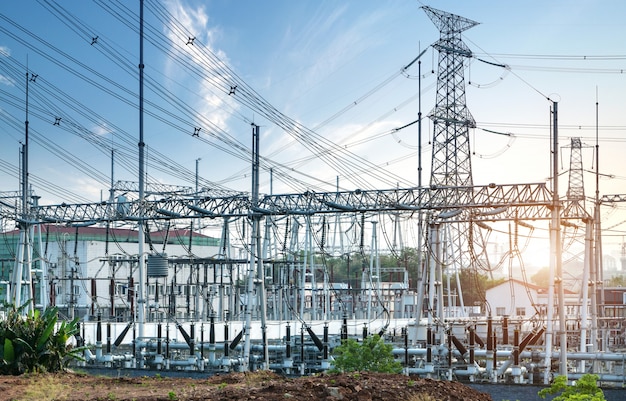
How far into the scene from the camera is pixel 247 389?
15.0 meters

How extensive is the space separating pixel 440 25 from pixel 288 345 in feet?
85.7

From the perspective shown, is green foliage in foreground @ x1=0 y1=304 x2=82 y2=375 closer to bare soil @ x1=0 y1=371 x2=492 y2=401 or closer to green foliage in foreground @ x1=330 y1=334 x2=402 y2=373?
bare soil @ x1=0 y1=371 x2=492 y2=401

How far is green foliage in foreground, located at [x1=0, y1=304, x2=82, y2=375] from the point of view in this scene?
22.1m

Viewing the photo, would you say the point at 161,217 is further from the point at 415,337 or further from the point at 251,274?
the point at 415,337

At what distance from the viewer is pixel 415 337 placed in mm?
33125

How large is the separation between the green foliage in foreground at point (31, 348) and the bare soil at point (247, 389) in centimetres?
246

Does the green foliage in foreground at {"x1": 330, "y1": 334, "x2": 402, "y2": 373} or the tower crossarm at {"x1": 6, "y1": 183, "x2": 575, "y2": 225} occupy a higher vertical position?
the tower crossarm at {"x1": 6, "y1": 183, "x2": 575, "y2": 225}

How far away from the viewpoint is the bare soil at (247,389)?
553 inches

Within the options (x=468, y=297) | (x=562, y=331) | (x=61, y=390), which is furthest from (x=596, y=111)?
(x=468, y=297)

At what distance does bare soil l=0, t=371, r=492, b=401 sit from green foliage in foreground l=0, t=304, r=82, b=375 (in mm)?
2463

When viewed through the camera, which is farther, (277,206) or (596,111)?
(596,111)

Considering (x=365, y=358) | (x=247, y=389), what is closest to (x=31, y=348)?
(x=365, y=358)

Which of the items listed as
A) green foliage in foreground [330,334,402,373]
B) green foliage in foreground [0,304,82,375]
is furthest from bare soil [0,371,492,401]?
green foliage in foreground [330,334,402,373]

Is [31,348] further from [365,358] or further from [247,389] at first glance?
[247,389]
